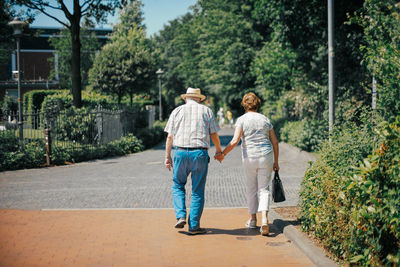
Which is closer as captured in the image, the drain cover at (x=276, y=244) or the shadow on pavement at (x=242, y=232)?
the drain cover at (x=276, y=244)

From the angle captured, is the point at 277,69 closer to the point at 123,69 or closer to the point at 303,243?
the point at 123,69

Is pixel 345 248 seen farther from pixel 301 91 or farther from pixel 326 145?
pixel 301 91

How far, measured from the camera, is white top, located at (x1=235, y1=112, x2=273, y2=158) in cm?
566

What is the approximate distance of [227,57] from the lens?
31.6 m

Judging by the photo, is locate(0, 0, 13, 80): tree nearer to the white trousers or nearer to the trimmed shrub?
the trimmed shrub

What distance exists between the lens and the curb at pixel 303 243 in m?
4.34

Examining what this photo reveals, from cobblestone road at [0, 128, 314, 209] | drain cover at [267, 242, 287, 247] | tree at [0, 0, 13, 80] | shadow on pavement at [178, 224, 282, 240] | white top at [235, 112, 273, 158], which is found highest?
tree at [0, 0, 13, 80]

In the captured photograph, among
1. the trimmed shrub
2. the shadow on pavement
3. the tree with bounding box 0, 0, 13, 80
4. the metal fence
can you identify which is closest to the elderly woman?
the shadow on pavement

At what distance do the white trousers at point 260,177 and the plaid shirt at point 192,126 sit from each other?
2.11ft

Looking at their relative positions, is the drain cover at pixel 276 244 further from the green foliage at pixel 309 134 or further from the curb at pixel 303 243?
the green foliage at pixel 309 134

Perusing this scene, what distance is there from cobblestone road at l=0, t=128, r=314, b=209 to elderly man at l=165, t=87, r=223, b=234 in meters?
1.36

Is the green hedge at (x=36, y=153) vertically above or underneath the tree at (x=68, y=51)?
underneath

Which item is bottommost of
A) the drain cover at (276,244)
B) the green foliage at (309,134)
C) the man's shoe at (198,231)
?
the drain cover at (276,244)

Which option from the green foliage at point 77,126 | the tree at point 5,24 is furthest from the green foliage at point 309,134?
the tree at point 5,24
